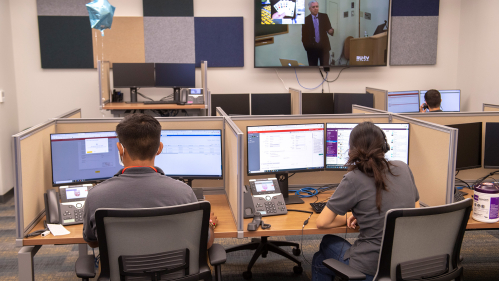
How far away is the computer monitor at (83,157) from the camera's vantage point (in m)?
2.07

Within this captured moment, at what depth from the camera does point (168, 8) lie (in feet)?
16.6

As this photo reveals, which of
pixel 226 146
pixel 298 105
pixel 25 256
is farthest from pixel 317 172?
pixel 298 105

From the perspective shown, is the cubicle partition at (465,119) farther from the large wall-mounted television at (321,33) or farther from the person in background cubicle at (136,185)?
the large wall-mounted television at (321,33)

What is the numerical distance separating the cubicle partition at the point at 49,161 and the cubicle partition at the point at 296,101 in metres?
2.39

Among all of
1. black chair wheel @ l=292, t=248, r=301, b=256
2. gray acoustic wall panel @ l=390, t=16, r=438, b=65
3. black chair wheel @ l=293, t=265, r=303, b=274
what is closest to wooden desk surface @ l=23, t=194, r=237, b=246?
black chair wheel @ l=293, t=265, r=303, b=274

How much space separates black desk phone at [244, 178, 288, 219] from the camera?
6.69ft

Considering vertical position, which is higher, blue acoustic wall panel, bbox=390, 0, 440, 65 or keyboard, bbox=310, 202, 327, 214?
blue acoustic wall panel, bbox=390, 0, 440, 65

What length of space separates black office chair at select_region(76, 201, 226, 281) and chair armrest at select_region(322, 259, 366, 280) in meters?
0.52

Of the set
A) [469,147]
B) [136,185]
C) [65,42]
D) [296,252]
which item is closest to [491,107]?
[469,147]

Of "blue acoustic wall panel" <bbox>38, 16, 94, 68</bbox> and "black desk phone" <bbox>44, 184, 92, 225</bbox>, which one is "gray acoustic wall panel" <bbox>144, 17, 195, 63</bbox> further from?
"black desk phone" <bbox>44, 184, 92, 225</bbox>

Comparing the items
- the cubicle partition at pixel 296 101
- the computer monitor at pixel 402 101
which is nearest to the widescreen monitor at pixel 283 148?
the cubicle partition at pixel 296 101

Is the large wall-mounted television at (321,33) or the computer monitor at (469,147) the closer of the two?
the computer monitor at (469,147)

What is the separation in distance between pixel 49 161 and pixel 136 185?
3.08 ft

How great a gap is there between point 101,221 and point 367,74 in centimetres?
482
